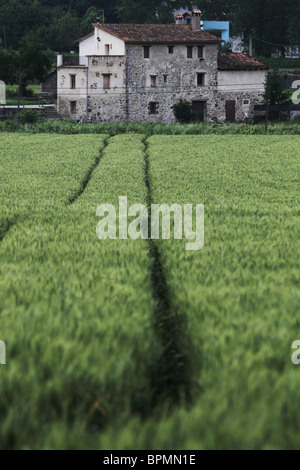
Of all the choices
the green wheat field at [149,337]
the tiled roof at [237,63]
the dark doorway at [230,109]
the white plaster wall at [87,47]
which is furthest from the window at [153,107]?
the green wheat field at [149,337]

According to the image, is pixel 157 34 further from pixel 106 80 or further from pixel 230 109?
pixel 230 109

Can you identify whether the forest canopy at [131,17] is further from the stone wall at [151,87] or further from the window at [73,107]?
the window at [73,107]

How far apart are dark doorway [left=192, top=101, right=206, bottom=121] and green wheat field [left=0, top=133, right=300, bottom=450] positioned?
1900 inches

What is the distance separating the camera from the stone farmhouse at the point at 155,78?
55.6 m

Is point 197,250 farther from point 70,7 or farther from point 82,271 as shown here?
point 70,7

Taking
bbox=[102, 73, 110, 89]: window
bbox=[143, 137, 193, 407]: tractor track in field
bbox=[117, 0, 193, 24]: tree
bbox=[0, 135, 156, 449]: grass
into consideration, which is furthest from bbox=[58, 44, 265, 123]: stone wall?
bbox=[143, 137, 193, 407]: tractor track in field

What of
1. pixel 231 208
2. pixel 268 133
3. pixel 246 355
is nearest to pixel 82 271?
pixel 246 355

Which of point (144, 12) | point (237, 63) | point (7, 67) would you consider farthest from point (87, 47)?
point (144, 12)

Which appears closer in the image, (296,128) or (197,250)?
(197,250)

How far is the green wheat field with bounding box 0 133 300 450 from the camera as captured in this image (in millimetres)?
3191

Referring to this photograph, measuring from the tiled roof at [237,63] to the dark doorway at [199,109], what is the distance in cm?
368

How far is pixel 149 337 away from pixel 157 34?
183ft

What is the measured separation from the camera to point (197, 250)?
7836 mm

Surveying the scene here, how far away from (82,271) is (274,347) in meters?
2.72
